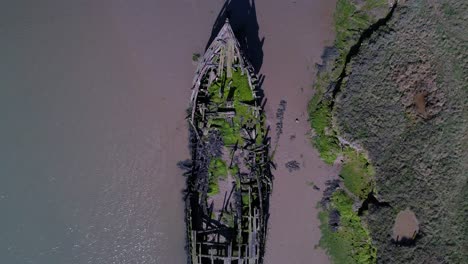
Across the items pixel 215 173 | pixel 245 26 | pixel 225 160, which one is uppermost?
pixel 245 26

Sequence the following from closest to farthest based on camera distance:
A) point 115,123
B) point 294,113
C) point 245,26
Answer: point 294,113, point 245,26, point 115,123

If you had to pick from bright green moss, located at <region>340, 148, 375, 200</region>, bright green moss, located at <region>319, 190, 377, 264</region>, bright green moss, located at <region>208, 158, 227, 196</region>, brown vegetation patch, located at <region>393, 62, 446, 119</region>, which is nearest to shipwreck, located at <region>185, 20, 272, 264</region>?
bright green moss, located at <region>208, 158, 227, 196</region>

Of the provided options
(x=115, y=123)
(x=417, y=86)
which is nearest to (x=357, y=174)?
(x=417, y=86)

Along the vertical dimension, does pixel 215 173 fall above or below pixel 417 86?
below

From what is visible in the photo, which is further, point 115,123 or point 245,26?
point 115,123

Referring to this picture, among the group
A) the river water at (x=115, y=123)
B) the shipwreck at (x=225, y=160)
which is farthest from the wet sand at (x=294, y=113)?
the shipwreck at (x=225, y=160)

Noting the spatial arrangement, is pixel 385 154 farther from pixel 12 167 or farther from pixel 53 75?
pixel 12 167

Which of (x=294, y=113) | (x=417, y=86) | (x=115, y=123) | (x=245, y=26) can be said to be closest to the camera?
(x=417, y=86)

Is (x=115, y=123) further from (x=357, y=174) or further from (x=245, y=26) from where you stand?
(x=357, y=174)
